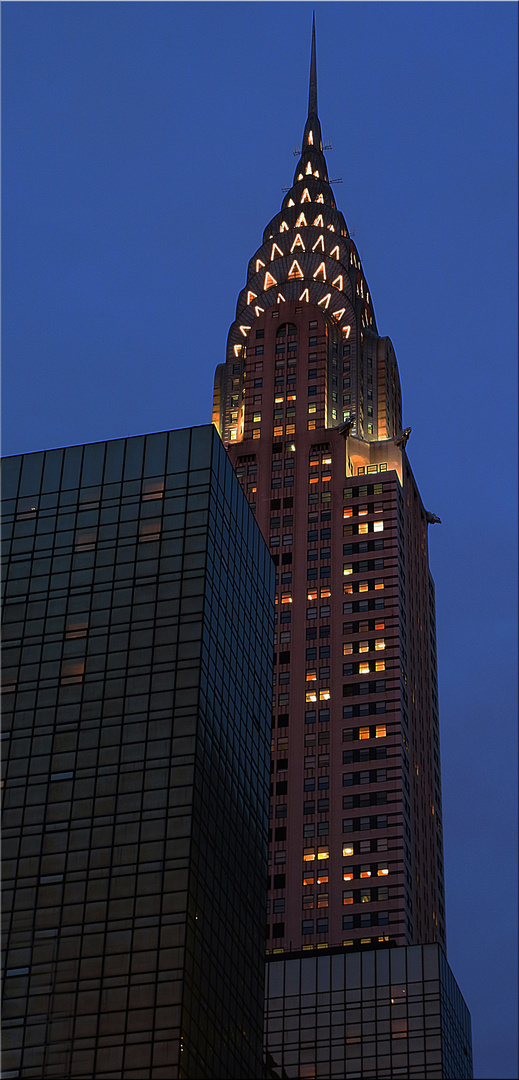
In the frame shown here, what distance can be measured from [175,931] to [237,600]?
101 feet

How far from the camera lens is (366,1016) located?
150 metres

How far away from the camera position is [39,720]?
116875 mm

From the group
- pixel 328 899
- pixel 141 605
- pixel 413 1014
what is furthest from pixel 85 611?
pixel 328 899

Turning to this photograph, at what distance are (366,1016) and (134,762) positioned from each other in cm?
5142

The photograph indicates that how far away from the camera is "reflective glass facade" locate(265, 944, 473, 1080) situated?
14750cm

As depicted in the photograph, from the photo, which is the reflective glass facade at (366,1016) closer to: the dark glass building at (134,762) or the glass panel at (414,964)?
the glass panel at (414,964)

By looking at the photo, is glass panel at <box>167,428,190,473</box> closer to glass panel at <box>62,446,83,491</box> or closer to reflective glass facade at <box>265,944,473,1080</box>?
glass panel at <box>62,446,83,491</box>

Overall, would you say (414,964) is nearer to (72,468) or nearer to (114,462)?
(114,462)

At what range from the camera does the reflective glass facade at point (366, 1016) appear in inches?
5807

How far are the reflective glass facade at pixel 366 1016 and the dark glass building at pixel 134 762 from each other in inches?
1308

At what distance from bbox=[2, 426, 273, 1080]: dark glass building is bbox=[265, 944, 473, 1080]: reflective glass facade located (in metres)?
33.2

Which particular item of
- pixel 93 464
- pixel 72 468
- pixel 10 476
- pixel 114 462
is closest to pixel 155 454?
pixel 114 462

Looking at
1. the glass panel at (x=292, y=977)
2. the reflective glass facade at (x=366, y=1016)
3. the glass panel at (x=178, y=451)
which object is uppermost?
the glass panel at (x=178, y=451)

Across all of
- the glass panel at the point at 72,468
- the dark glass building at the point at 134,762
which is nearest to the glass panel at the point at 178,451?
the dark glass building at the point at 134,762
